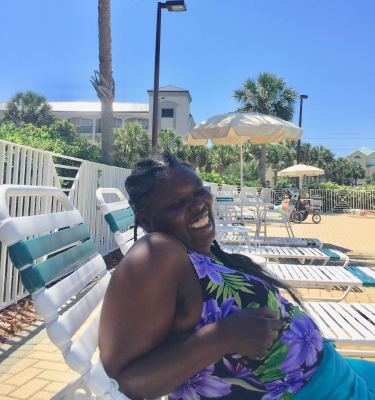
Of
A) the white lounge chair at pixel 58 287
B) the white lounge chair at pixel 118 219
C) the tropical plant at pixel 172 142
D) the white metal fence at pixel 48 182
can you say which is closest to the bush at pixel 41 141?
the white metal fence at pixel 48 182

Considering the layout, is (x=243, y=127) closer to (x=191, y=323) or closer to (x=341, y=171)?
(x=191, y=323)

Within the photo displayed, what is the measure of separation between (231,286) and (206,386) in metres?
0.31

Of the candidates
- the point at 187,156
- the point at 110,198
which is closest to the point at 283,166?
the point at 187,156

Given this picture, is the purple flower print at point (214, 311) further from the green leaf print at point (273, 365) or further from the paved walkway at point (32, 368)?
the paved walkway at point (32, 368)

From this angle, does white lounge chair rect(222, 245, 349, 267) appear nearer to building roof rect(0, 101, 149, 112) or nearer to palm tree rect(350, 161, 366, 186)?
building roof rect(0, 101, 149, 112)

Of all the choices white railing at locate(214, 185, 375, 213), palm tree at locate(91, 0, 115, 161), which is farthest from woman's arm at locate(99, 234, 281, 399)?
white railing at locate(214, 185, 375, 213)

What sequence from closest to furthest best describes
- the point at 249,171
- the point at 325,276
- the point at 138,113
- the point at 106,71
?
the point at 325,276
the point at 106,71
the point at 249,171
the point at 138,113

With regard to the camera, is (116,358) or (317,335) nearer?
(116,358)

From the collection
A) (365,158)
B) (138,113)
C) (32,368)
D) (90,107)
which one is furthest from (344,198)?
(365,158)

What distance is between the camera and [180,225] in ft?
3.84

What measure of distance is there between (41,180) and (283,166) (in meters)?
43.7

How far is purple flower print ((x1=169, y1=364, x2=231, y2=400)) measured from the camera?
3.29 ft

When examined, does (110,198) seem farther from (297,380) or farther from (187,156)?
(187,156)

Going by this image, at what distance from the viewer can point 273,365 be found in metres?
1.04
